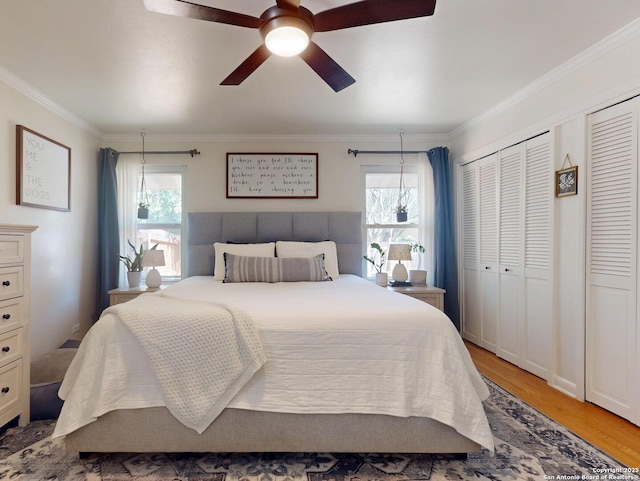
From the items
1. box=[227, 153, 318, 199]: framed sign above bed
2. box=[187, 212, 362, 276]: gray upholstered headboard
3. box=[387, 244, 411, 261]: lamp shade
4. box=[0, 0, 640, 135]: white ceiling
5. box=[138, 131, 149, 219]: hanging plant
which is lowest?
box=[387, 244, 411, 261]: lamp shade

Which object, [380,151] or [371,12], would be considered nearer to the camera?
[371,12]

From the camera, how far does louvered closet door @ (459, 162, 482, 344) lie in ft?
12.3

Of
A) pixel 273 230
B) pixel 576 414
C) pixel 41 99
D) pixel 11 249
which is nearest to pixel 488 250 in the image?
pixel 576 414

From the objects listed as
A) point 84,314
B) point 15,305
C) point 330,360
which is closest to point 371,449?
point 330,360

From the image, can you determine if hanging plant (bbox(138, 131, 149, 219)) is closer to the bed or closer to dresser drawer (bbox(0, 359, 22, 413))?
dresser drawer (bbox(0, 359, 22, 413))

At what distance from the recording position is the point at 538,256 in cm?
289

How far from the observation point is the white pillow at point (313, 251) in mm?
3609

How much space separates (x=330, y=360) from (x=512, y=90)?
9.11ft

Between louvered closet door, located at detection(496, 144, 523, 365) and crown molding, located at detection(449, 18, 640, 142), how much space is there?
417 mm

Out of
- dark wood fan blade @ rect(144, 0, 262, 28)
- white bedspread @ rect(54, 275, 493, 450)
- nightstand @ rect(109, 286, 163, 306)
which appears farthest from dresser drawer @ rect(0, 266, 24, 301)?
dark wood fan blade @ rect(144, 0, 262, 28)

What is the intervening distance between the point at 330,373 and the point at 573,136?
2.44 metres

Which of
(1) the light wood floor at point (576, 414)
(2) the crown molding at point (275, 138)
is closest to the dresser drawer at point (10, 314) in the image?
(2) the crown molding at point (275, 138)

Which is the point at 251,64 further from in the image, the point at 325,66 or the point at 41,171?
the point at 41,171

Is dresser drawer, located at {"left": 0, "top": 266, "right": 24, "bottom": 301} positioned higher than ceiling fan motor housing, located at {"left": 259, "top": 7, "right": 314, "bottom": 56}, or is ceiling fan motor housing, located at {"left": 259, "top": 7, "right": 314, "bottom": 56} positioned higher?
ceiling fan motor housing, located at {"left": 259, "top": 7, "right": 314, "bottom": 56}
